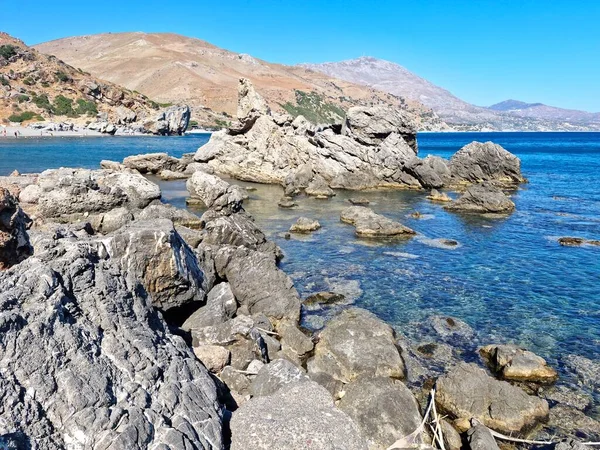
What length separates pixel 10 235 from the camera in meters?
8.41

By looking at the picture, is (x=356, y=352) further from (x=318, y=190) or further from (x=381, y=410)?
(x=318, y=190)

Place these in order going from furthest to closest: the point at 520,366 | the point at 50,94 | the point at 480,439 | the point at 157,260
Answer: the point at 50,94 < the point at 520,366 < the point at 157,260 < the point at 480,439

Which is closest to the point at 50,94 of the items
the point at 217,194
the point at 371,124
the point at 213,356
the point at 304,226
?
the point at 371,124

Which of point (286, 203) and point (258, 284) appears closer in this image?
point (258, 284)

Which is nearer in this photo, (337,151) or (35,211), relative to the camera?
(35,211)

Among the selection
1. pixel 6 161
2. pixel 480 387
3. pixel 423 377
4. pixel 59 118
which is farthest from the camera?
pixel 59 118

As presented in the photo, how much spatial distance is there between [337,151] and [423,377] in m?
41.0

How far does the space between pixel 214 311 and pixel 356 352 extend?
14.5 feet

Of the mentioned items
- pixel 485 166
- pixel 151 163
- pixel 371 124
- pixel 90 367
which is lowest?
pixel 151 163

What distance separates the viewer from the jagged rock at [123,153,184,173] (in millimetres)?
54375

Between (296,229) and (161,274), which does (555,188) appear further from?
(161,274)

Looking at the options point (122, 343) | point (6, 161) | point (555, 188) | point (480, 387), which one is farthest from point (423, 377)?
point (6, 161)

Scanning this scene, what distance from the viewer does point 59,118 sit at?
116m

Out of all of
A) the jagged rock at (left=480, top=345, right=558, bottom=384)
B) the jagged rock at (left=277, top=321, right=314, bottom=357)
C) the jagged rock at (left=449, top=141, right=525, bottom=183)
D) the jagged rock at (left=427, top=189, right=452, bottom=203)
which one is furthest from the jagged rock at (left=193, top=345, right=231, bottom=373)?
the jagged rock at (left=449, top=141, right=525, bottom=183)
